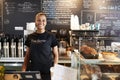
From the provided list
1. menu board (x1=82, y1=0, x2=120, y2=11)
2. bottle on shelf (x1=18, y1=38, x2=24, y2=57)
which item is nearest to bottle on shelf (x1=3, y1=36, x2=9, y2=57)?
bottle on shelf (x1=18, y1=38, x2=24, y2=57)

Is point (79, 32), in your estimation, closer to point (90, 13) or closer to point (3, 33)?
point (90, 13)

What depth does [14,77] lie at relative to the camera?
1.74 m

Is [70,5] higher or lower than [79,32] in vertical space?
higher

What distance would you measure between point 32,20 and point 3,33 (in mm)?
663

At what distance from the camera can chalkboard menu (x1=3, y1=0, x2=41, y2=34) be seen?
520 centimetres

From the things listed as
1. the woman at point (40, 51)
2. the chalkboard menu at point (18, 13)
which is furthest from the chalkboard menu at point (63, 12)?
the woman at point (40, 51)

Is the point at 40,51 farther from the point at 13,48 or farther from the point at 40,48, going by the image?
the point at 13,48

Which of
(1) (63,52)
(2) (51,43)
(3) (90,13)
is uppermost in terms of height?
(3) (90,13)

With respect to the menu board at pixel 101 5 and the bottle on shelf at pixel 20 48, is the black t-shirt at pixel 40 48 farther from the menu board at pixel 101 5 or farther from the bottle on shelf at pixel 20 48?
the menu board at pixel 101 5

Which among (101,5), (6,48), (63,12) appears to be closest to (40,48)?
(6,48)

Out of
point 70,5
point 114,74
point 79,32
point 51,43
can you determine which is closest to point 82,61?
point 114,74

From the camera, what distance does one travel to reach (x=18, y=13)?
525 cm

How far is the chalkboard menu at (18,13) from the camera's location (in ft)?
17.1

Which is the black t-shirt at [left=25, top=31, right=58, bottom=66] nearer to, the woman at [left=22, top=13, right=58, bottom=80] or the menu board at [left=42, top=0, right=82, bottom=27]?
the woman at [left=22, top=13, right=58, bottom=80]
